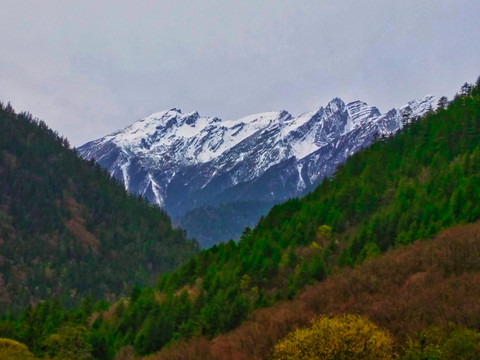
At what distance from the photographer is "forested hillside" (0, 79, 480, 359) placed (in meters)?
82.9

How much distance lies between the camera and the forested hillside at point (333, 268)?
8294 centimetres

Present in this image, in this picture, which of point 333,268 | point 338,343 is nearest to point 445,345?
point 338,343

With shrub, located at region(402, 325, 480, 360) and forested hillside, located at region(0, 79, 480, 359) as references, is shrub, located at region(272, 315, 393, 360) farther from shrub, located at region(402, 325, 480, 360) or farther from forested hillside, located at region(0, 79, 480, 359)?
forested hillside, located at region(0, 79, 480, 359)

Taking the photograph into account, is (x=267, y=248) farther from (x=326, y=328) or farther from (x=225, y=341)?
(x=326, y=328)

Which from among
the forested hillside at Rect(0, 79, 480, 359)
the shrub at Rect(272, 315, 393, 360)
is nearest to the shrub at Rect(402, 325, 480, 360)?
the forested hillside at Rect(0, 79, 480, 359)

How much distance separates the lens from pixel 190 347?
284 feet

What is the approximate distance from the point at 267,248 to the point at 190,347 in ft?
172

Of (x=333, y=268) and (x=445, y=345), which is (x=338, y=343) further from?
(x=333, y=268)

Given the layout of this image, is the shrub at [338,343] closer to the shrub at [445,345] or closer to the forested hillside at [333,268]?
the shrub at [445,345]

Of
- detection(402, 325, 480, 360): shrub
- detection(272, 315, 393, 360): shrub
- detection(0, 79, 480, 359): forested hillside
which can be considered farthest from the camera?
detection(0, 79, 480, 359): forested hillside

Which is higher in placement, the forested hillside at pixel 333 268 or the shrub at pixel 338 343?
the forested hillside at pixel 333 268

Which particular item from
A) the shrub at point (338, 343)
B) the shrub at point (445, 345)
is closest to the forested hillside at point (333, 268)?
the shrub at point (445, 345)

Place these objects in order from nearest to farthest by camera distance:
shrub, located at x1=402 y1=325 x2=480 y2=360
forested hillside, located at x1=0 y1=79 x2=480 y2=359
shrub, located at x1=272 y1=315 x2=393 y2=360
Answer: shrub, located at x1=272 y1=315 x2=393 y2=360
shrub, located at x1=402 y1=325 x2=480 y2=360
forested hillside, located at x1=0 y1=79 x2=480 y2=359

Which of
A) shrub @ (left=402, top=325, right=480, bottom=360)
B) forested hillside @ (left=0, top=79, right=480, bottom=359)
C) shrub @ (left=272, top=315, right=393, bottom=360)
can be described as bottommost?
shrub @ (left=402, top=325, right=480, bottom=360)
